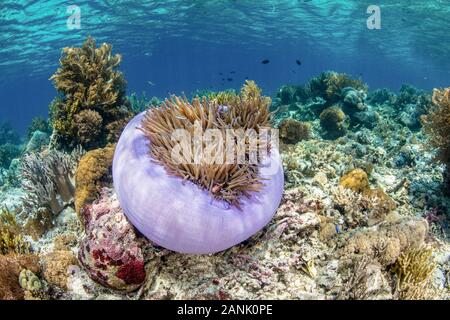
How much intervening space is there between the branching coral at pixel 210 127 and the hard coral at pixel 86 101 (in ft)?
12.4

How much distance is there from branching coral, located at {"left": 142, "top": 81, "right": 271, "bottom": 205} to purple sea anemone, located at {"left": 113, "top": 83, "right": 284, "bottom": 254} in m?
0.03

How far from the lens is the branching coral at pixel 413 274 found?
155 inches

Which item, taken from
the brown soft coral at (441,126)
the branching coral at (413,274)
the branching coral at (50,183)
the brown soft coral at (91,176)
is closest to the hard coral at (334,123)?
the brown soft coral at (441,126)

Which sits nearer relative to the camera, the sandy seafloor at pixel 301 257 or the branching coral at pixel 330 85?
the sandy seafloor at pixel 301 257

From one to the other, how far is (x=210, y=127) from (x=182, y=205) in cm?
112

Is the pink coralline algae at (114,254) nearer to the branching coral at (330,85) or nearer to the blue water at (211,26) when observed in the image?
the branching coral at (330,85)

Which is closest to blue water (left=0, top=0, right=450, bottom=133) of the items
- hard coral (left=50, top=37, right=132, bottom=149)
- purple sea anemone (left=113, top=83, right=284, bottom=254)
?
hard coral (left=50, top=37, right=132, bottom=149)

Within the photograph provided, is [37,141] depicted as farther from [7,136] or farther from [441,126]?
[7,136]

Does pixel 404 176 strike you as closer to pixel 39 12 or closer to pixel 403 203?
pixel 403 203

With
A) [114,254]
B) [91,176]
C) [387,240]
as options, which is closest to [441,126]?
[387,240]

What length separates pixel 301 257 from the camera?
4293 millimetres

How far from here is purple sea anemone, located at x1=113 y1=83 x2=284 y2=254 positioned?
3.40 m

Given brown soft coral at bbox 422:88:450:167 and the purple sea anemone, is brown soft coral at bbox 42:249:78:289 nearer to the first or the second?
the purple sea anemone
